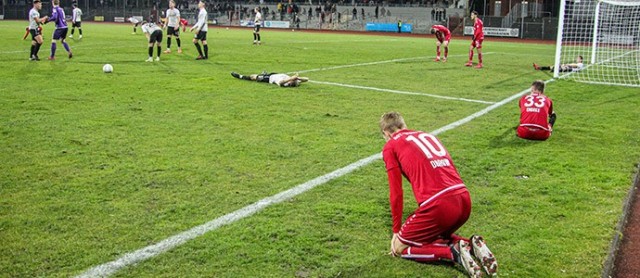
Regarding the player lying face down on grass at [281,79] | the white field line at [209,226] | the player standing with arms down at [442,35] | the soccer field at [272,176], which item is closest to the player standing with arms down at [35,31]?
the soccer field at [272,176]

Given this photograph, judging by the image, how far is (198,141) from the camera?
809 cm

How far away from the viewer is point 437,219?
4.34 m

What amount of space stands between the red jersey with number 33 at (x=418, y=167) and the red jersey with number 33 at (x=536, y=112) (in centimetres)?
450

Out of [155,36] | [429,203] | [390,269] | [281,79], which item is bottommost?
[390,269]

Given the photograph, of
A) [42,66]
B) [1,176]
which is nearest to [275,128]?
[1,176]

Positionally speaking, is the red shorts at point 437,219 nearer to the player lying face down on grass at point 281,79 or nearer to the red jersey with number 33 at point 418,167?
the red jersey with number 33 at point 418,167

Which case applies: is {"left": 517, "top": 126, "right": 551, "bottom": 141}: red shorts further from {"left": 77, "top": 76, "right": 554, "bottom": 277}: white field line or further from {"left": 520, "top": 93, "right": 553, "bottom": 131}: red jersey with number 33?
{"left": 77, "top": 76, "right": 554, "bottom": 277}: white field line

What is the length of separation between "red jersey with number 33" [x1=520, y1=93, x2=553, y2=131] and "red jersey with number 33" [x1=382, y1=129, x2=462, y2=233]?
4.50m

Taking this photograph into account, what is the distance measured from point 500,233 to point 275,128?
4719 mm

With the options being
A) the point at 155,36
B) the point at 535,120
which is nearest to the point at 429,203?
the point at 535,120

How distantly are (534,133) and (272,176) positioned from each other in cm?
421

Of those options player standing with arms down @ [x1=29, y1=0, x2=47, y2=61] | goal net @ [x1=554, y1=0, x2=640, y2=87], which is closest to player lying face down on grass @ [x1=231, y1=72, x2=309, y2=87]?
player standing with arms down @ [x1=29, y1=0, x2=47, y2=61]

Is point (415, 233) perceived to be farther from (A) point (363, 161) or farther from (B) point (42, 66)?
(B) point (42, 66)

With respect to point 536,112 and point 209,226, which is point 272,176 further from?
point 536,112
